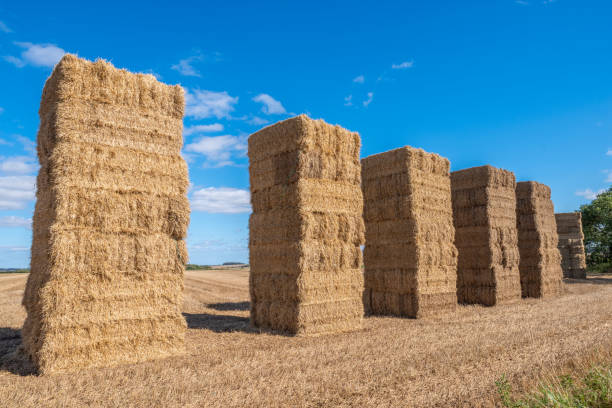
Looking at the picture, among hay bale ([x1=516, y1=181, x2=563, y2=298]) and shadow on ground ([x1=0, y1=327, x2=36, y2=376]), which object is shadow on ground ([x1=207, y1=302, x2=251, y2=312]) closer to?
shadow on ground ([x1=0, y1=327, x2=36, y2=376])

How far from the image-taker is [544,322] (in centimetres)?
1090

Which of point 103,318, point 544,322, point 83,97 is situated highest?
point 83,97

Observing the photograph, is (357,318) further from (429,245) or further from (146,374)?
(146,374)

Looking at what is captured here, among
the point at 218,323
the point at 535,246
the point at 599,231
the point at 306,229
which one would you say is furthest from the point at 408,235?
the point at 599,231

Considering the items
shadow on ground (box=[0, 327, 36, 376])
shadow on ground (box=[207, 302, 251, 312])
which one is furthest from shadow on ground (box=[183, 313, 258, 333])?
shadow on ground (box=[0, 327, 36, 376])

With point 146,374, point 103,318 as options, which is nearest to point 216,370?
point 146,374

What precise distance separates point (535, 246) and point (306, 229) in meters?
13.1

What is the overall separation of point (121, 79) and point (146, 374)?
512cm

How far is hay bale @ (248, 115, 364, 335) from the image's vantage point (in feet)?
33.3

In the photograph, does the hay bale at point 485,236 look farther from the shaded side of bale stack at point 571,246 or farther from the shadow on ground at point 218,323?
the shaded side of bale stack at point 571,246

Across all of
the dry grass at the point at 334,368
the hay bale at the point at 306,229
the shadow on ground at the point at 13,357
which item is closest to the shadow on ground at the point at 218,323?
the dry grass at the point at 334,368

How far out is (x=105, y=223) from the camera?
24.8 feet

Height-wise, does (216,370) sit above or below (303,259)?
below

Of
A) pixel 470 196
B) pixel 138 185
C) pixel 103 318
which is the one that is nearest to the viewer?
pixel 103 318
